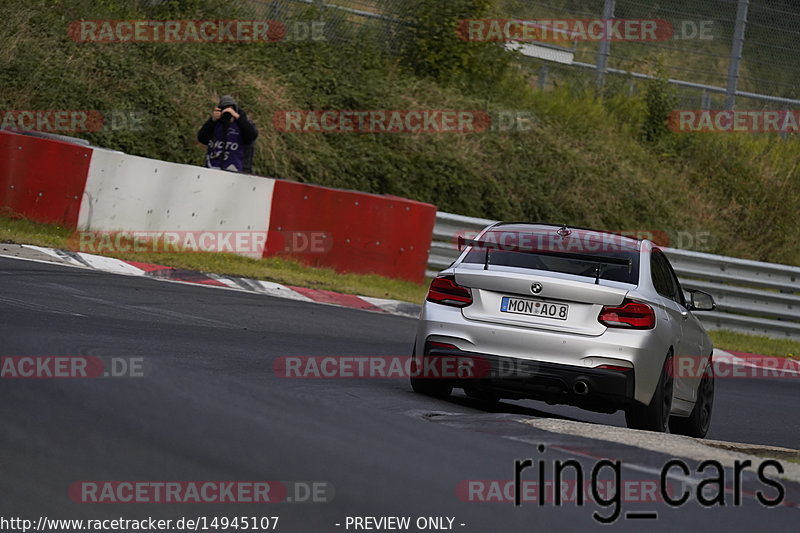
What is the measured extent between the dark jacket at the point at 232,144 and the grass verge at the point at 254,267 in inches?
57.1

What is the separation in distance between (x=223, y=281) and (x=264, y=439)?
26.9ft

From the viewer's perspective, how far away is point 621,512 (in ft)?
18.6

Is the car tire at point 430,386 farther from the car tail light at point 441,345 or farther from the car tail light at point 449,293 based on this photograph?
the car tail light at point 449,293

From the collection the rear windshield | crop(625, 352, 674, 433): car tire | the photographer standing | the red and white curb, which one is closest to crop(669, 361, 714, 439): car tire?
crop(625, 352, 674, 433): car tire

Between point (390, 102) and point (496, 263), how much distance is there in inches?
593

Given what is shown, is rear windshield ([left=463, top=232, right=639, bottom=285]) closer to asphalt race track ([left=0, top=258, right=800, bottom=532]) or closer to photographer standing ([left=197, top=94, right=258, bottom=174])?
asphalt race track ([left=0, top=258, right=800, bottom=532])

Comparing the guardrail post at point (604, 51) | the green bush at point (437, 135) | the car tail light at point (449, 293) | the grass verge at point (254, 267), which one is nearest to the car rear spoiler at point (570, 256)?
the car tail light at point (449, 293)

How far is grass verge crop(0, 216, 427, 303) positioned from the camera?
14.3 meters

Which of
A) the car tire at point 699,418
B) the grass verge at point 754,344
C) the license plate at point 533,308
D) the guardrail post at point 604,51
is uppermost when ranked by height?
the guardrail post at point 604,51

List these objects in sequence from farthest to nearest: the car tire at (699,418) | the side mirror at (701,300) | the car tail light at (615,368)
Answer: the car tire at (699,418) → the side mirror at (701,300) → the car tail light at (615,368)

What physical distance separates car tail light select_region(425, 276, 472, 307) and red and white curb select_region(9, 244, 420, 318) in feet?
18.6

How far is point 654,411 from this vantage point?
841cm

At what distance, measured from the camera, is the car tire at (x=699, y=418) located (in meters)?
9.69

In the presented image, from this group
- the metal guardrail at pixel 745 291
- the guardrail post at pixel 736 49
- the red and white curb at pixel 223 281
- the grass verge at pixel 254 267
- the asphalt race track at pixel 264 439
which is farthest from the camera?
the guardrail post at pixel 736 49
